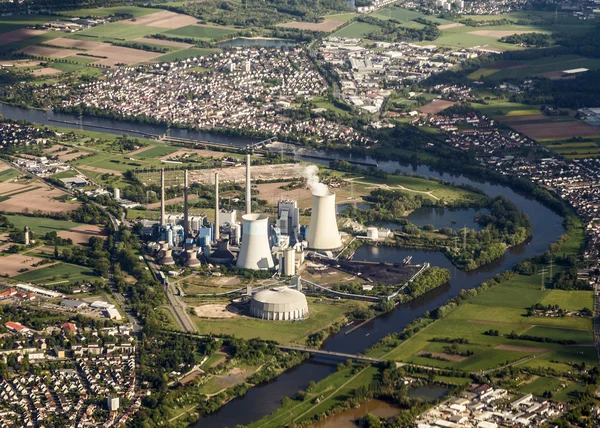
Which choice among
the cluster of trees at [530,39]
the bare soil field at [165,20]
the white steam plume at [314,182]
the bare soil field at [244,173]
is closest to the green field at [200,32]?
the bare soil field at [165,20]

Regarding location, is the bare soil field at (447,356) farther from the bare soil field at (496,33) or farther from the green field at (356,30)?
the green field at (356,30)

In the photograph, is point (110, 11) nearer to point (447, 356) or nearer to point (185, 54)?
point (185, 54)

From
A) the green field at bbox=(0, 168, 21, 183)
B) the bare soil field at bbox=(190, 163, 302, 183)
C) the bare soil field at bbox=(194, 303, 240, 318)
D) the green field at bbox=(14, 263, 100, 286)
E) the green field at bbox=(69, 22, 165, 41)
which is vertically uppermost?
the green field at bbox=(69, 22, 165, 41)

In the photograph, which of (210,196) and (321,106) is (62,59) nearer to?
(321,106)

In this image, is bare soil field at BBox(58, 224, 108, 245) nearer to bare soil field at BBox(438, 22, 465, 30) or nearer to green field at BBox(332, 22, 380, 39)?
green field at BBox(332, 22, 380, 39)

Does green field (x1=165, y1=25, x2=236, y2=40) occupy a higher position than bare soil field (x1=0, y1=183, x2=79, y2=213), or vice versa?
green field (x1=165, y1=25, x2=236, y2=40)

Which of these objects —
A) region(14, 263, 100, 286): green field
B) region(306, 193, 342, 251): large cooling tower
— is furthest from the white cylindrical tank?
region(14, 263, 100, 286): green field

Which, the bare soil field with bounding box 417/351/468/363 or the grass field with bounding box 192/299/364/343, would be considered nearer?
the bare soil field with bounding box 417/351/468/363

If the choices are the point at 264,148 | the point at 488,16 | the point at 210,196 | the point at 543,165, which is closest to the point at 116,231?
the point at 210,196
